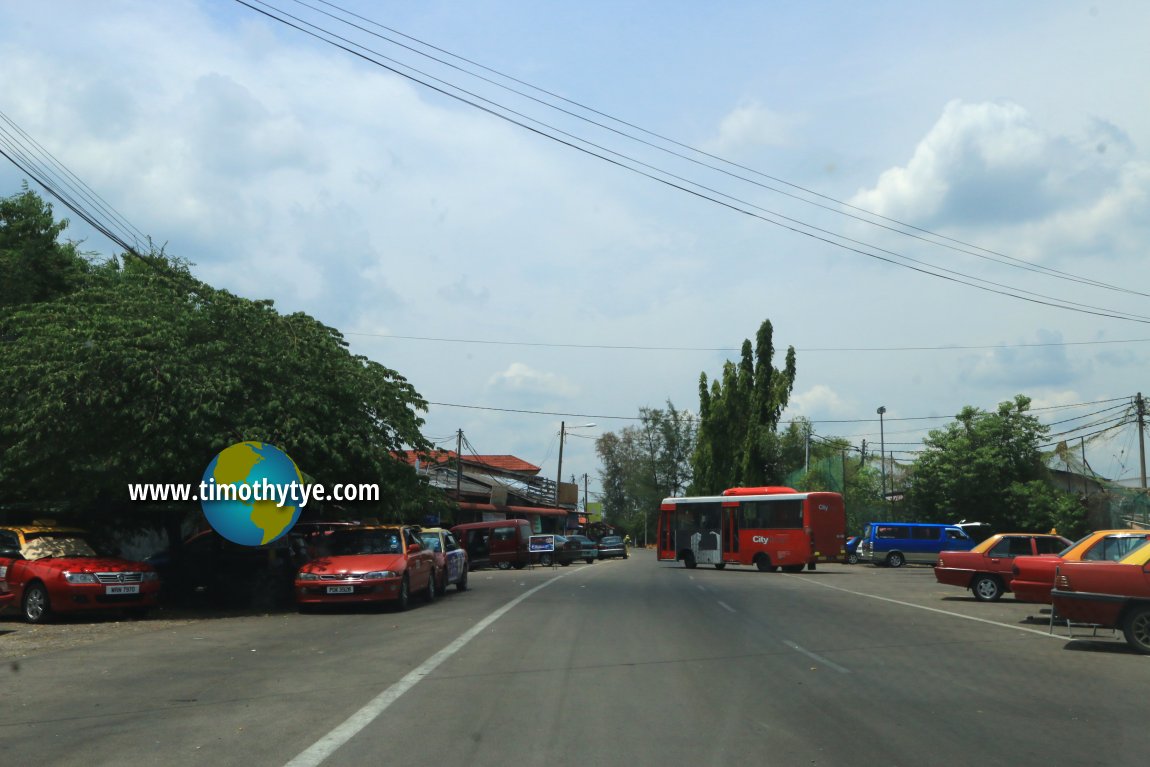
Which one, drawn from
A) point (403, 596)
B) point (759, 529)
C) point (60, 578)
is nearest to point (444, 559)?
point (403, 596)

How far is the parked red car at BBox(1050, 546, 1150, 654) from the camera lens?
12.6m

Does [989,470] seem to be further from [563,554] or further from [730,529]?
[563,554]

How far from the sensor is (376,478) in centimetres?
2062

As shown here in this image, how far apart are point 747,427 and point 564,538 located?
556 inches

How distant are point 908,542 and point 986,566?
85.8ft

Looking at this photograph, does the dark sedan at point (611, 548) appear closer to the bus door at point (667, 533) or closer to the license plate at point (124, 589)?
the bus door at point (667, 533)

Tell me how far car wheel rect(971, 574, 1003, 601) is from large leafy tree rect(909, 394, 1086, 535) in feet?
87.6

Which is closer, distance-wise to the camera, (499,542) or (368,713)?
(368,713)

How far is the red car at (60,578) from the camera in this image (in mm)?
15914

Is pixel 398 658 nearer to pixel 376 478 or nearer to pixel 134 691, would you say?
pixel 134 691

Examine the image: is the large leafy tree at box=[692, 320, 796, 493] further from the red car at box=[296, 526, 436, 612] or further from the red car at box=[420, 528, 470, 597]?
the red car at box=[296, 526, 436, 612]

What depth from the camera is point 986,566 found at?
72.3 ft

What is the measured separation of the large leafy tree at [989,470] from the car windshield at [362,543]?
36.5 m

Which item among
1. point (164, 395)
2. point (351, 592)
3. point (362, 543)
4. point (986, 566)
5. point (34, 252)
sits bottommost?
point (351, 592)
